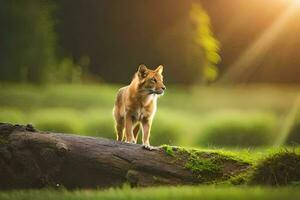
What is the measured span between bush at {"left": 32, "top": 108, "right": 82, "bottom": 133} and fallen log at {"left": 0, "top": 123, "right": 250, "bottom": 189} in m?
2.16

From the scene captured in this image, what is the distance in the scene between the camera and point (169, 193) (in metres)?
5.45

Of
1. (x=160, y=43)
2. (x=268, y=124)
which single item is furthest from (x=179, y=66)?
(x=268, y=124)

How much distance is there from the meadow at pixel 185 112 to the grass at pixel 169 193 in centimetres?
245

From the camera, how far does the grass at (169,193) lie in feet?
17.5

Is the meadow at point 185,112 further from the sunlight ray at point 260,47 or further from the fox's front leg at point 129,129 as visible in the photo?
the fox's front leg at point 129,129

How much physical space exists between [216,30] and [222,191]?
315 centimetres

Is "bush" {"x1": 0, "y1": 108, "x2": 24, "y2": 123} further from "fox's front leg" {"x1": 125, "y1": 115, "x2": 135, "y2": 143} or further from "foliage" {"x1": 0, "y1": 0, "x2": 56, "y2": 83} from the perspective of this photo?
"fox's front leg" {"x1": 125, "y1": 115, "x2": 135, "y2": 143}

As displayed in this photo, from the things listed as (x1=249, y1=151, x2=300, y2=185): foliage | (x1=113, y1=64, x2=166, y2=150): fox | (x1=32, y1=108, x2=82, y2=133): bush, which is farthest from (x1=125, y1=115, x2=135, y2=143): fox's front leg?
(x1=32, y1=108, x2=82, y2=133): bush

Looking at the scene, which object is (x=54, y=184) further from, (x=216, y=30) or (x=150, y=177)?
(x=216, y=30)

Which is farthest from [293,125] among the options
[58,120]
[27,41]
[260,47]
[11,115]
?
[27,41]

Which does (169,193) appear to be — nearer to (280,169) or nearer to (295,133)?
(280,169)

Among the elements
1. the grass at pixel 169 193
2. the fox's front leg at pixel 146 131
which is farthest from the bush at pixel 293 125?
the grass at pixel 169 193

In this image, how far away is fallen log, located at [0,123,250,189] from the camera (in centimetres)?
608

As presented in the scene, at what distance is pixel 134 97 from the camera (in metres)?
6.54
